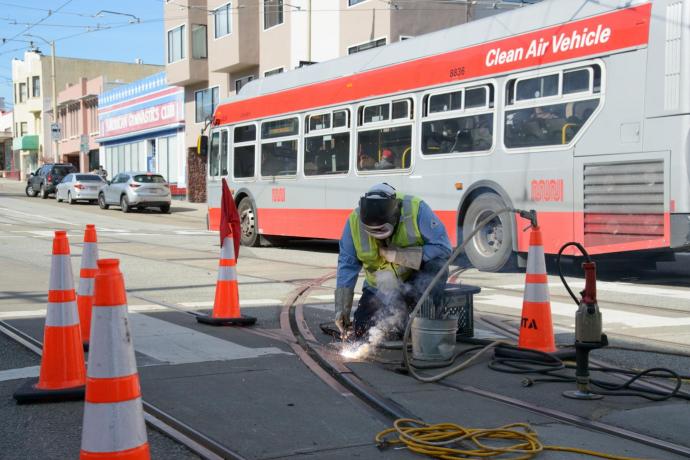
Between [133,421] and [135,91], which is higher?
[135,91]

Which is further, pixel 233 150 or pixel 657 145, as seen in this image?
pixel 233 150

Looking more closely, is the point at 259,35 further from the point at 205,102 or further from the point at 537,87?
the point at 537,87

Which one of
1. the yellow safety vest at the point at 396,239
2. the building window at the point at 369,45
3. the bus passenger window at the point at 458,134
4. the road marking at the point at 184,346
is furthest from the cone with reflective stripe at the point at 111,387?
the building window at the point at 369,45

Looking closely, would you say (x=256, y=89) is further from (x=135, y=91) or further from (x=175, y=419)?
(x=135, y=91)

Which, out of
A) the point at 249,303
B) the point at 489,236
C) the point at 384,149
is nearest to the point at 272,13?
the point at 384,149

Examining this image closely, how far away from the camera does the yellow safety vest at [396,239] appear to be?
611cm

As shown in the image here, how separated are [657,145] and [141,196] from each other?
79.2 ft

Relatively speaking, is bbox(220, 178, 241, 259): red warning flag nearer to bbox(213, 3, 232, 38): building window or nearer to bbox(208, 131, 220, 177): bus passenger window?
bbox(208, 131, 220, 177): bus passenger window

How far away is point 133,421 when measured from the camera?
296 cm

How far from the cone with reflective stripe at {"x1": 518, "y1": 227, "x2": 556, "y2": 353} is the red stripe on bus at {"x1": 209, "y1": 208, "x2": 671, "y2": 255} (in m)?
4.02

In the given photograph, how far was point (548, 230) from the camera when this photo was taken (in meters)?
10.8

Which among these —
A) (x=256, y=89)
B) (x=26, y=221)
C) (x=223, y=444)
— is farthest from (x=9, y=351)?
(x=26, y=221)

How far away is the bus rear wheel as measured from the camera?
17531 millimetres

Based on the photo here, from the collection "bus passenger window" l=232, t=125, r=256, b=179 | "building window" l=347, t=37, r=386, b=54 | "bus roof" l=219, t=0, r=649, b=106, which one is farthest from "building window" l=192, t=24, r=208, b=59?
"bus roof" l=219, t=0, r=649, b=106
